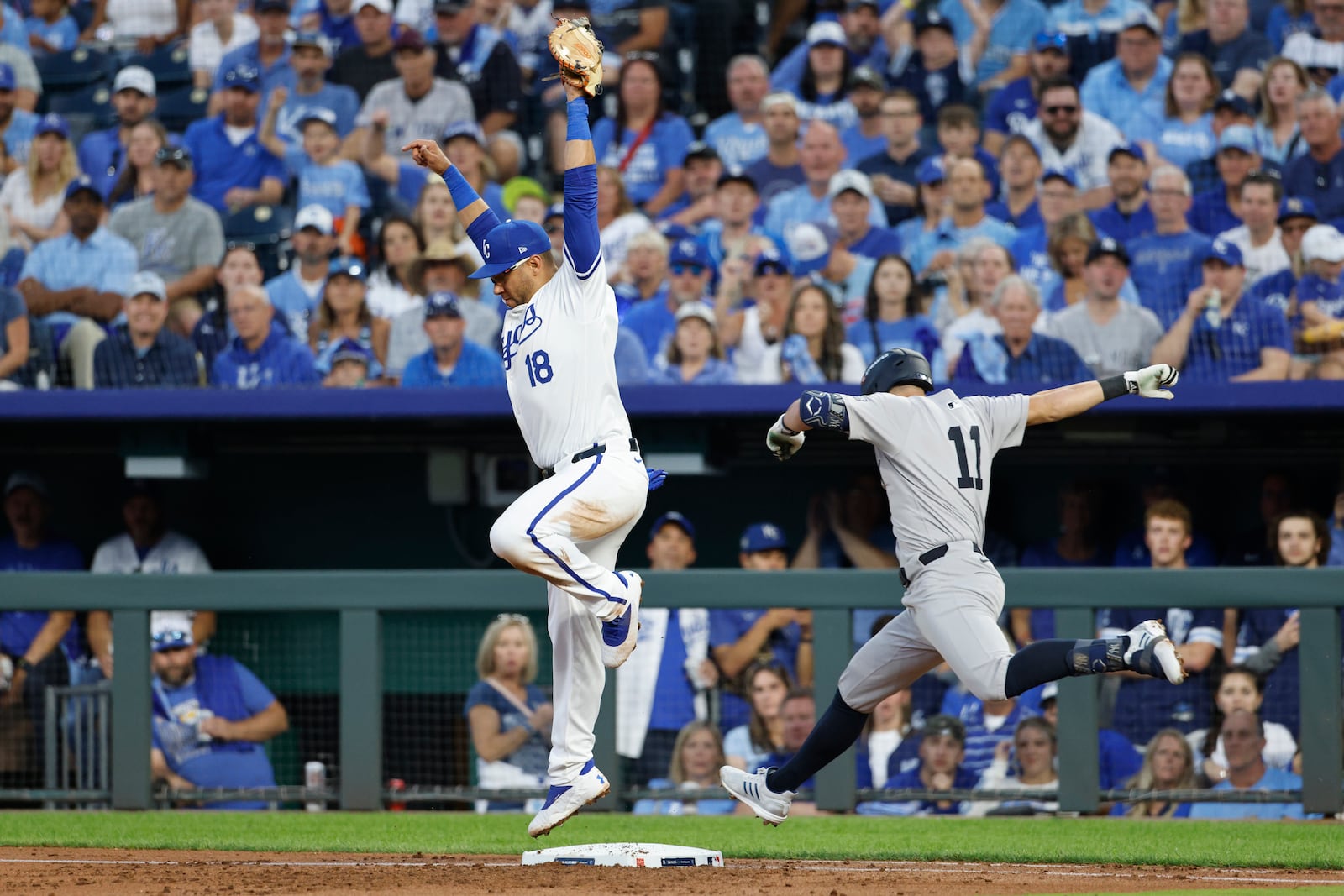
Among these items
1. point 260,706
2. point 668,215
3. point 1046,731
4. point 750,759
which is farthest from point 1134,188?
point 260,706

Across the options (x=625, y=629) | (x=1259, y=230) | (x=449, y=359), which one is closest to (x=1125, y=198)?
(x=1259, y=230)

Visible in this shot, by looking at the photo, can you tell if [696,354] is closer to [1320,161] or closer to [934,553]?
[1320,161]

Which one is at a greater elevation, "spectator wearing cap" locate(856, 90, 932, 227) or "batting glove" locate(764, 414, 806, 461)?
"spectator wearing cap" locate(856, 90, 932, 227)

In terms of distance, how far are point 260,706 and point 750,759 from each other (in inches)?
88.6

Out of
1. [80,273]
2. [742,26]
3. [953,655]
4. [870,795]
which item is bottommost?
[870,795]

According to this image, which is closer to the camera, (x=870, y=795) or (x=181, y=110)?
(x=870, y=795)

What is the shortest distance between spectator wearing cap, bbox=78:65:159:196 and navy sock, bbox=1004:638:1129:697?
765 centimetres

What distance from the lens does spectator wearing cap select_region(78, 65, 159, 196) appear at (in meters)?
11.1

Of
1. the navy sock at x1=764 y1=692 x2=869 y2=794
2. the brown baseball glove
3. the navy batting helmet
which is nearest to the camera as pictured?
the brown baseball glove

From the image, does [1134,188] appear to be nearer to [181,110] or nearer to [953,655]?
[953,655]

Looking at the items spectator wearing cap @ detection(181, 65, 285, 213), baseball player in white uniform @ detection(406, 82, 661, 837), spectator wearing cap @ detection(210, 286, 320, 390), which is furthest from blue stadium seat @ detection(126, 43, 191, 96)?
baseball player in white uniform @ detection(406, 82, 661, 837)

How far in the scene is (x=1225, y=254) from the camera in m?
8.93

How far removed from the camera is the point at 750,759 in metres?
7.50

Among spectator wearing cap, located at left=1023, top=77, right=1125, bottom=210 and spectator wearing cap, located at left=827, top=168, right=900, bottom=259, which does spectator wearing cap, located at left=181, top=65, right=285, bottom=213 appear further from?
spectator wearing cap, located at left=1023, top=77, right=1125, bottom=210
